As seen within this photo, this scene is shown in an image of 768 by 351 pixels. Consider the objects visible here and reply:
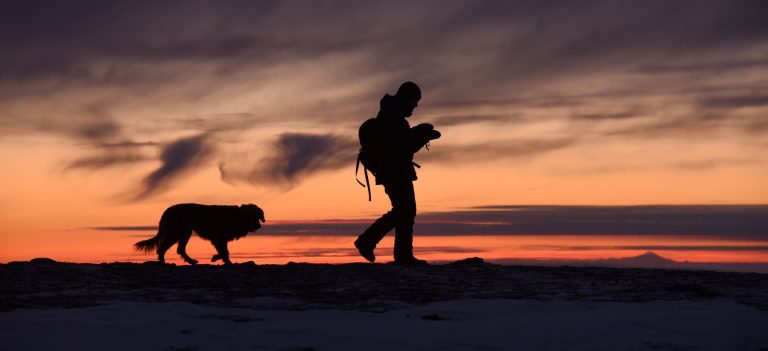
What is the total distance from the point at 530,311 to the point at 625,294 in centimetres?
175

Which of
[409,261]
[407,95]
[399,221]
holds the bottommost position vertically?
[409,261]

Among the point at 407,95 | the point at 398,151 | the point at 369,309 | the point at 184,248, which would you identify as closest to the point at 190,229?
the point at 184,248

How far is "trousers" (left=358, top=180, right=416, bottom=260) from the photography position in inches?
488

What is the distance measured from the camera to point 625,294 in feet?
29.4

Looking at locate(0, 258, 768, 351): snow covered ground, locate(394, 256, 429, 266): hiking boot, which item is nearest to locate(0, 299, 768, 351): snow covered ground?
locate(0, 258, 768, 351): snow covered ground

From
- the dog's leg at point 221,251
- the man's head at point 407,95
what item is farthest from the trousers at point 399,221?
the dog's leg at point 221,251

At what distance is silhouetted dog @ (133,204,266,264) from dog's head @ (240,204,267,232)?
0.30 m

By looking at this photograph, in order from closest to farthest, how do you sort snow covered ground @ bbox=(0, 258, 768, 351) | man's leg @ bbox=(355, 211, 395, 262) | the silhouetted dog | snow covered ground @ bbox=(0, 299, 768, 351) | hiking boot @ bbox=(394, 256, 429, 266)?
1. snow covered ground @ bbox=(0, 299, 768, 351)
2. snow covered ground @ bbox=(0, 258, 768, 351)
3. hiking boot @ bbox=(394, 256, 429, 266)
4. man's leg @ bbox=(355, 211, 395, 262)
5. the silhouetted dog

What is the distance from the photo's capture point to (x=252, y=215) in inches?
625

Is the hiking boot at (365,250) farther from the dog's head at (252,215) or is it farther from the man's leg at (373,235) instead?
the dog's head at (252,215)

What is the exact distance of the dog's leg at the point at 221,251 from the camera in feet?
50.2

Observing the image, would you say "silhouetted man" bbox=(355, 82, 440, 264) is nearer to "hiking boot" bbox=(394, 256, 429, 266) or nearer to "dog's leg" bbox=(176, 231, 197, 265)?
"hiking boot" bbox=(394, 256, 429, 266)

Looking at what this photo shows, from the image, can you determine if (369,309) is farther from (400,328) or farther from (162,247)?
(162,247)

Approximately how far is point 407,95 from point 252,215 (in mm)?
4879
